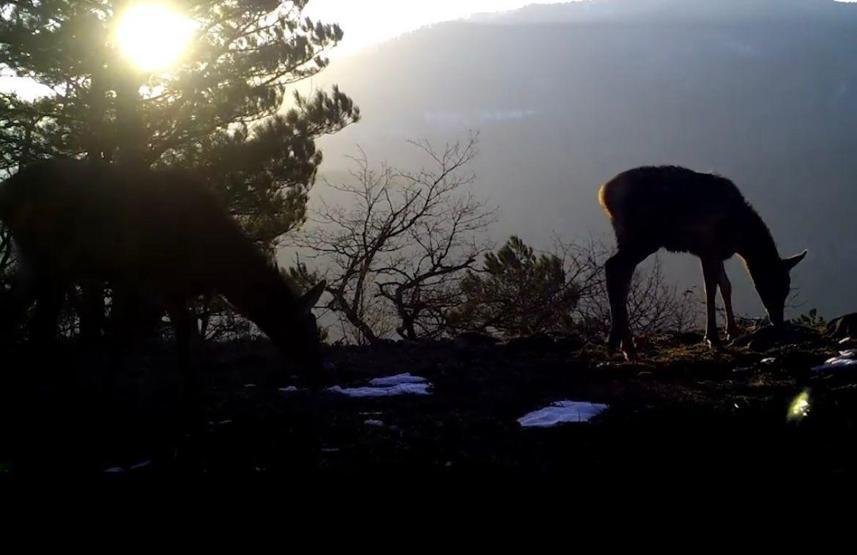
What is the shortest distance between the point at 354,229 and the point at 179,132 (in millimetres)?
3889

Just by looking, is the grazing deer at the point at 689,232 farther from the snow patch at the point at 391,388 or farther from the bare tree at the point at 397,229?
the bare tree at the point at 397,229

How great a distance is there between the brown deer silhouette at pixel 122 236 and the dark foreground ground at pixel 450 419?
717mm

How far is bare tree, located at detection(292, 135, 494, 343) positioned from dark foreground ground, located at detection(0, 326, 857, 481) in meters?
7.54

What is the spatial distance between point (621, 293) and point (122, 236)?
531 centimetres

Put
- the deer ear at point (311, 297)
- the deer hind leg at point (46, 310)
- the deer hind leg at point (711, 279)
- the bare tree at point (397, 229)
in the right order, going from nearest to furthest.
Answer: the deer hind leg at point (46, 310) → the deer ear at point (311, 297) → the deer hind leg at point (711, 279) → the bare tree at point (397, 229)

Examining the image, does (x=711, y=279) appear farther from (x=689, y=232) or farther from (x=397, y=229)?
(x=397, y=229)

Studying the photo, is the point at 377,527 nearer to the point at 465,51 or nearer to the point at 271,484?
the point at 271,484

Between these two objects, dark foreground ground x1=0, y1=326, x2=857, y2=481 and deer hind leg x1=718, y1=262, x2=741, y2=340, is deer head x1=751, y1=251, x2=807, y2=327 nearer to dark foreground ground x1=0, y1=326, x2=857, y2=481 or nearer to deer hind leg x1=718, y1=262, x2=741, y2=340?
deer hind leg x1=718, y1=262, x2=741, y2=340

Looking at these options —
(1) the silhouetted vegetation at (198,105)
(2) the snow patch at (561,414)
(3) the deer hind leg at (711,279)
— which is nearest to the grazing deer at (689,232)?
(3) the deer hind leg at (711,279)

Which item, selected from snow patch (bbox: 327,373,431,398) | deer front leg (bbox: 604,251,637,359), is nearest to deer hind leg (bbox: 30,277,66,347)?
snow patch (bbox: 327,373,431,398)

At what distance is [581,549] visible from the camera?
12.8 feet

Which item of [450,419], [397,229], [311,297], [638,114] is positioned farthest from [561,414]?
[638,114]

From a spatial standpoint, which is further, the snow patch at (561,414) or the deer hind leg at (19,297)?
the deer hind leg at (19,297)

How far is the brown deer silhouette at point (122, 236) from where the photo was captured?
8.21 meters
